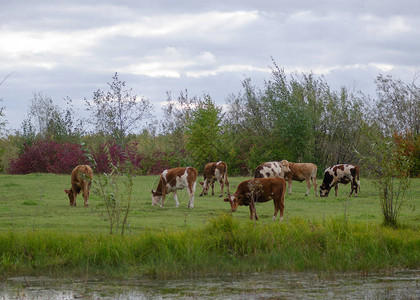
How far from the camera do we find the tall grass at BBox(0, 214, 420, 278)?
11781 mm

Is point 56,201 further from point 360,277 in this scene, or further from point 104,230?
point 360,277

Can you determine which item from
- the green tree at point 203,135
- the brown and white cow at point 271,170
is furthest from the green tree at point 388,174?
the green tree at point 203,135

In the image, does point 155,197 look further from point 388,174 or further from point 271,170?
point 388,174

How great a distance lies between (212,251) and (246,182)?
15.6 ft

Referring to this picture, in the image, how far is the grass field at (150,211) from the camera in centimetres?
1542

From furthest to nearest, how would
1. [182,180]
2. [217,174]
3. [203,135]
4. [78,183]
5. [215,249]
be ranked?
[203,135]
[217,174]
[182,180]
[78,183]
[215,249]

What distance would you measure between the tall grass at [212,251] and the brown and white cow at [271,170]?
13867mm

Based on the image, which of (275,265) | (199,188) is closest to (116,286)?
(275,265)

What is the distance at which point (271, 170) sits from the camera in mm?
27594

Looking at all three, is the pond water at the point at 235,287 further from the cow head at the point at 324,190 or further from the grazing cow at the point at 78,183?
the cow head at the point at 324,190

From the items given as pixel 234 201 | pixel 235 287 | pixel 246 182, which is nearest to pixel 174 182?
pixel 234 201

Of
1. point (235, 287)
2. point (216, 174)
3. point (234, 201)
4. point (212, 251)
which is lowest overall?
point (235, 287)

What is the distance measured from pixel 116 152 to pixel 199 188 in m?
15.2

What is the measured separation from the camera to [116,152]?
43.7m
